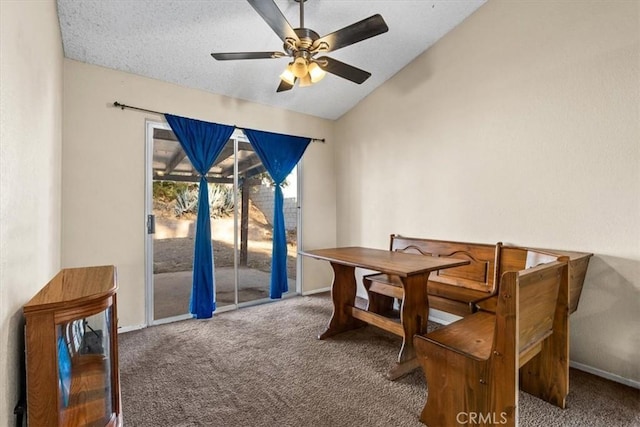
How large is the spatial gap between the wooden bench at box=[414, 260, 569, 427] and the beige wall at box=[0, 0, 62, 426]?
6.01 ft

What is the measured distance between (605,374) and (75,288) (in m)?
3.34

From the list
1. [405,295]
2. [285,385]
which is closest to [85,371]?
[285,385]

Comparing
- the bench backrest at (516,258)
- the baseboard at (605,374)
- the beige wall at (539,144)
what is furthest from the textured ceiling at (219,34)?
the baseboard at (605,374)

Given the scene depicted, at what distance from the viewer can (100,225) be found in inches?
111

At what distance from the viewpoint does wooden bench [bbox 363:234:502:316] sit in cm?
248

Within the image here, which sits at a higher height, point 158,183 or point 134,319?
point 158,183

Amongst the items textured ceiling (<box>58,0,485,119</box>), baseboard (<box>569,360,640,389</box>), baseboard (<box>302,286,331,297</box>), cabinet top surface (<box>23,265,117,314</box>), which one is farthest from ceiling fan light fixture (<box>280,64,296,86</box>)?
baseboard (<box>569,360,640,389</box>)

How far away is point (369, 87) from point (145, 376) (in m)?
3.72

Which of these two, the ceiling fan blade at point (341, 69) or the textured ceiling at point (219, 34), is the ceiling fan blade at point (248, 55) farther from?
the textured ceiling at point (219, 34)

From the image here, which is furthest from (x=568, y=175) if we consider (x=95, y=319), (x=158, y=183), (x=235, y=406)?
(x=158, y=183)

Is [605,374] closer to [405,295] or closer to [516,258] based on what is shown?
[516,258]

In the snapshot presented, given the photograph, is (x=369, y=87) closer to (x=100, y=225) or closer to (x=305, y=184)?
(x=305, y=184)

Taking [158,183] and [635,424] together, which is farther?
[158,183]

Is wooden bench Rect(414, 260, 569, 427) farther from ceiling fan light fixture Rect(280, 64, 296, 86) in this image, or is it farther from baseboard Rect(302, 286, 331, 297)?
baseboard Rect(302, 286, 331, 297)
